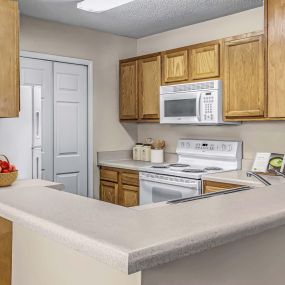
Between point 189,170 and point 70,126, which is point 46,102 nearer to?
point 70,126

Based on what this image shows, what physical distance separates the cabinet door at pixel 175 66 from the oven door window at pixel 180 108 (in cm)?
24

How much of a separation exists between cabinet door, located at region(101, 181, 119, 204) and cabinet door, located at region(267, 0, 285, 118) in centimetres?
198

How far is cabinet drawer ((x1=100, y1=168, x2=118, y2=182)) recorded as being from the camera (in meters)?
4.21

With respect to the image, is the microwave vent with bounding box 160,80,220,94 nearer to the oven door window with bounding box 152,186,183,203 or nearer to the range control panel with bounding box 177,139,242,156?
the range control panel with bounding box 177,139,242,156

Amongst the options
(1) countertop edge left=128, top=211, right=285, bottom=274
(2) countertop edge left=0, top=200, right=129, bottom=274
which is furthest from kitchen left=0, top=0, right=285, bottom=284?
(2) countertop edge left=0, top=200, right=129, bottom=274

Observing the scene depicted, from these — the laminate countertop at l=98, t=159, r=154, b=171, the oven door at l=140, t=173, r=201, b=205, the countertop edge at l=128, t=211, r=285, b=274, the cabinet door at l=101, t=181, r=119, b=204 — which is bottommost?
the cabinet door at l=101, t=181, r=119, b=204

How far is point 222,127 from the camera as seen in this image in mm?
3848

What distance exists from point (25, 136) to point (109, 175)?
1.48 m

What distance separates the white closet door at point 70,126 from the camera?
410 centimetres

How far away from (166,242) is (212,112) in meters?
2.83

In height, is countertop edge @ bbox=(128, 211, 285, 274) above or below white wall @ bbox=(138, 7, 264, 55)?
below

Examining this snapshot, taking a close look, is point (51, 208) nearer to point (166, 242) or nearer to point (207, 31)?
point (166, 242)

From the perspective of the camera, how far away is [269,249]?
1159 mm

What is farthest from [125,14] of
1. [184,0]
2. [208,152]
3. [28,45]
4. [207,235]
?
[207,235]
